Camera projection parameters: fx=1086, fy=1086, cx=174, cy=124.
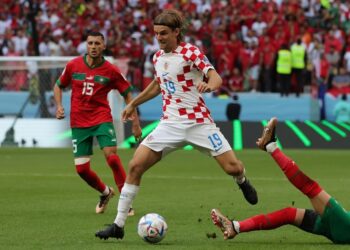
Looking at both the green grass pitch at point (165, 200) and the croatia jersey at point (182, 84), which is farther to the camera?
the croatia jersey at point (182, 84)

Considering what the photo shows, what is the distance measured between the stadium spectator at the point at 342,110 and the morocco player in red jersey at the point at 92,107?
1571 centimetres

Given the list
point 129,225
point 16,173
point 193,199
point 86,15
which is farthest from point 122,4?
point 129,225

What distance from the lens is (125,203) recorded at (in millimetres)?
9984

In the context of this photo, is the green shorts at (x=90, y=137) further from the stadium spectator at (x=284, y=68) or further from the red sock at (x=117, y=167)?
the stadium spectator at (x=284, y=68)

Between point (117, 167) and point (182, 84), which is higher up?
point (182, 84)

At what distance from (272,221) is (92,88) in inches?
182

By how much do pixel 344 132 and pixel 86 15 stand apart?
39.3ft

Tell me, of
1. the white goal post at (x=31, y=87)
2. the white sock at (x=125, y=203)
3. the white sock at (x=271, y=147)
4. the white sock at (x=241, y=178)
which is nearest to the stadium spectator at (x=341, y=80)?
the white goal post at (x=31, y=87)

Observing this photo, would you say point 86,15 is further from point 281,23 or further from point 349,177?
point 349,177

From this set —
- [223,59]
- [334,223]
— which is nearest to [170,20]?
[334,223]

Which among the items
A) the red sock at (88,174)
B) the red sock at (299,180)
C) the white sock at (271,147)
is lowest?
the red sock at (88,174)

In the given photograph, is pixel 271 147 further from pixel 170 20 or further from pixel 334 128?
pixel 334 128

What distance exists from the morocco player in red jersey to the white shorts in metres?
2.78

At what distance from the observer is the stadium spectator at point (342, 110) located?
28.4 m
